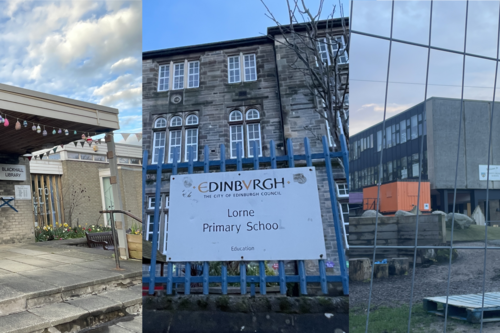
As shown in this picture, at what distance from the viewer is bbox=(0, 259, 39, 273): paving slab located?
537 centimetres

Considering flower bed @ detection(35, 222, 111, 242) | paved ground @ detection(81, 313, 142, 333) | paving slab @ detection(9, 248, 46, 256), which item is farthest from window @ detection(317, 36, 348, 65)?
flower bed @ detection(35, 222, 111, 242)

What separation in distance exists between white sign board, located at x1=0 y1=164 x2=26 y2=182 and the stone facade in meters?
0.10

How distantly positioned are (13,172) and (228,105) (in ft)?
27.6

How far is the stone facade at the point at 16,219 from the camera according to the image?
9227 mm

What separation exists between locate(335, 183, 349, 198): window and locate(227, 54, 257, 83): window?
92 centimetres

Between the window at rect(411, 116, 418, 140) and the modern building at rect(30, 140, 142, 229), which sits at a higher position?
the window at rect(411, 116, 418, 140)

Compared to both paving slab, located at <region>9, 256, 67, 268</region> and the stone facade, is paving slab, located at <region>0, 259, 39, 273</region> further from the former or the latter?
the stone facade

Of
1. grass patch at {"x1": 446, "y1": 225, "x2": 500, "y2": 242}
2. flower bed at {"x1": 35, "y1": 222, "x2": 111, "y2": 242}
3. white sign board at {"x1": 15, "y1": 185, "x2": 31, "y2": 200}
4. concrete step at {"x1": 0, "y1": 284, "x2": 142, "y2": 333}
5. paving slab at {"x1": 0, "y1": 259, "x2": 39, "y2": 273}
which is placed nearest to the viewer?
grass patch at {"x1": 446, "y1": 225, "x2": 500, "y2": 242}

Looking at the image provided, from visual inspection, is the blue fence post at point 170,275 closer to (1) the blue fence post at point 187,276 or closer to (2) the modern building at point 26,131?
(1) the blue fence post at point 187,276

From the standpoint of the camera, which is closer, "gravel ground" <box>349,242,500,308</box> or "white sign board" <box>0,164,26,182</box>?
"gravel ground" <box>349,242,500,308</box>

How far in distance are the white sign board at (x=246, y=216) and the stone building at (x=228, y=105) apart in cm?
8

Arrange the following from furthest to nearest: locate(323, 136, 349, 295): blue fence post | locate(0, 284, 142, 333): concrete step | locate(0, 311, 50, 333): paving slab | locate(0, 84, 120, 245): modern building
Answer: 1. locate(0, 84, 120, 245): modern building
2. locate(0, 284, 142, 333): concrete step
3. locate(0, 311, 50, 333): paving slab
4. locate(323, 136, 349, 295): blue fence post

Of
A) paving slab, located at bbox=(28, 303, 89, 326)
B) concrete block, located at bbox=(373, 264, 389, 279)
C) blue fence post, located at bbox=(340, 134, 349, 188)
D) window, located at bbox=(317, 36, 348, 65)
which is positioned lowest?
paving slab, located at bbox=(28, 303, 89, 326)

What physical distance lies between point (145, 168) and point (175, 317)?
3.51ft
